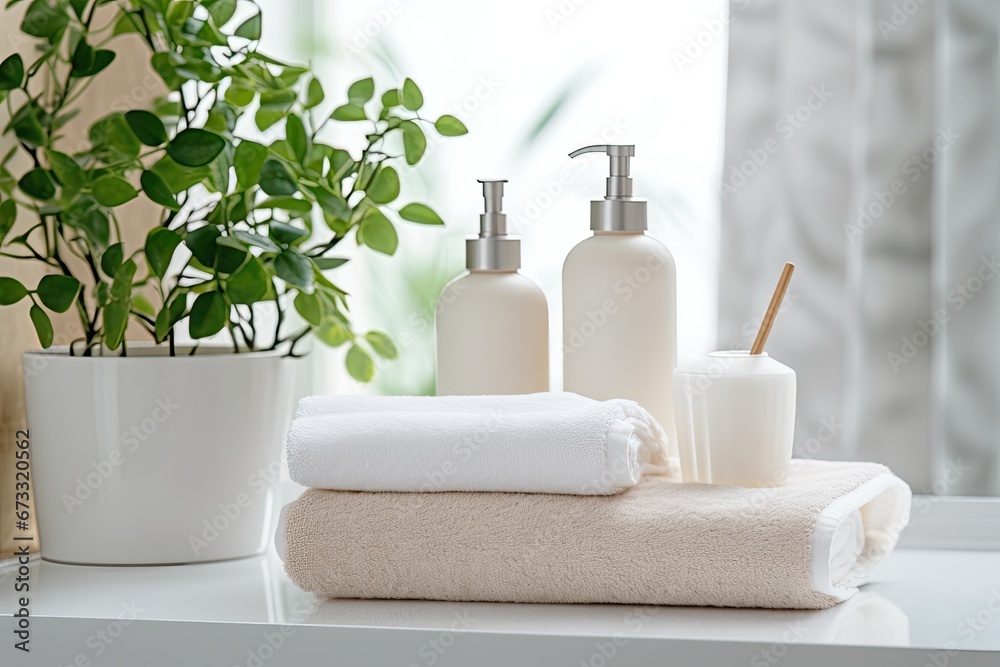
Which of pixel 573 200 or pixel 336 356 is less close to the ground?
pixel 573 200

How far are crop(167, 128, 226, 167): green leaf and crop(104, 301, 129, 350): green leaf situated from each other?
0.11 m

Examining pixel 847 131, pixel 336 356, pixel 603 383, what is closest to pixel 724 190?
pixel 847 131

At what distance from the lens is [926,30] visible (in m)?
0.96

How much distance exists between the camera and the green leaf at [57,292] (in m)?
0.72

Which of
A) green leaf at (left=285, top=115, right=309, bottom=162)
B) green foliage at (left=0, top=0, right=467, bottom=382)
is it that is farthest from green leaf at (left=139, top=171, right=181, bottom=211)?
green leaf at (left=285, top=115, right=309, bottom=162)

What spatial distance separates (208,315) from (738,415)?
36cm

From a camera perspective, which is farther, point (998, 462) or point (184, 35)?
point (998, 462)

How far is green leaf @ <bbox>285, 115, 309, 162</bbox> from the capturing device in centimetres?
77

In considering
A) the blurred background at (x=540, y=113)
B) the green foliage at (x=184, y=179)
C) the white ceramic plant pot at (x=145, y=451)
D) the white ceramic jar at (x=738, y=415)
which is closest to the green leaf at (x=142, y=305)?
the green foliage at (x=184, y=179)

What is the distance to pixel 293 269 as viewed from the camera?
72 cm

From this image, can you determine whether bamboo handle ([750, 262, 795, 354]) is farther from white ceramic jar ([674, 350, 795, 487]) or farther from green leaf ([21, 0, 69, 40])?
green leaf ([21, 0, 69, 40])

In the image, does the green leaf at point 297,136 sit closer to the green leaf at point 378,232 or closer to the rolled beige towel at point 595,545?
the green leaf at point 378,232

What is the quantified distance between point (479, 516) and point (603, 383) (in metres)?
0.16

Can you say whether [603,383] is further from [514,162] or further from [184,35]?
[514,162]
